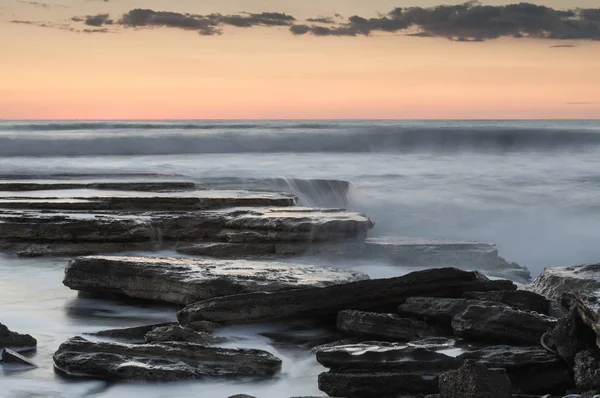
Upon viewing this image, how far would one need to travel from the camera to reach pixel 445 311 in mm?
4504

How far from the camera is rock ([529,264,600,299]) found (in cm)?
564

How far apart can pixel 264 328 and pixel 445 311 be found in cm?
103

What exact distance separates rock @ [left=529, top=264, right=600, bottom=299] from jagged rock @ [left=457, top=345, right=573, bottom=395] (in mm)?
1906

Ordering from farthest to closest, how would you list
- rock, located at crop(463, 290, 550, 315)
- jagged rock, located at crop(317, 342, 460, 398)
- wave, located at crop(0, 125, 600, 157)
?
wave, located at crop(0, 125, 600, 157) < rock, located at crop(463, 290, 550, 315) < jagged rock, located at crop(317, 342, 460, 398)

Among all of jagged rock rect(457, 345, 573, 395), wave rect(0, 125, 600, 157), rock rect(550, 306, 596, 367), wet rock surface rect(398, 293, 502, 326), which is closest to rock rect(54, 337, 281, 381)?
wet rock surface rect(398, 293, 502, 326)

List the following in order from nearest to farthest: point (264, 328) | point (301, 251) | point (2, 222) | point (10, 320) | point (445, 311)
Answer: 1. point (445, 311)
2. point (264, 328)
3. point (10, 320)
4. point (301, 251)
5. point (2, 222)

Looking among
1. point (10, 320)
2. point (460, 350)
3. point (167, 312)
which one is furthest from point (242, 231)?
point (460, 350)

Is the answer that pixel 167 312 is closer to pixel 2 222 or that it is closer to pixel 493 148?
pixel 2 222

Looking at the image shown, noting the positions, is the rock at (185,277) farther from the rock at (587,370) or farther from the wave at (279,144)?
the wave at (279,144)

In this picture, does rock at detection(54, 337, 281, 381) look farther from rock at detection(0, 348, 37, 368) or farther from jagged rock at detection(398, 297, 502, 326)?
jagged rock at detection(398, 297, 502, 326)

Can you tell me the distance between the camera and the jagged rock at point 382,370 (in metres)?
3.54

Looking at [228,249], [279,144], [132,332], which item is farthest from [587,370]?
[279,144]

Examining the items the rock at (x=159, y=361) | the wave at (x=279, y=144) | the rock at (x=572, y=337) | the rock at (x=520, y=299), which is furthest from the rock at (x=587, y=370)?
the wave at (x=279, y=144)

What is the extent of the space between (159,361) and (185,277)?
145 cm
